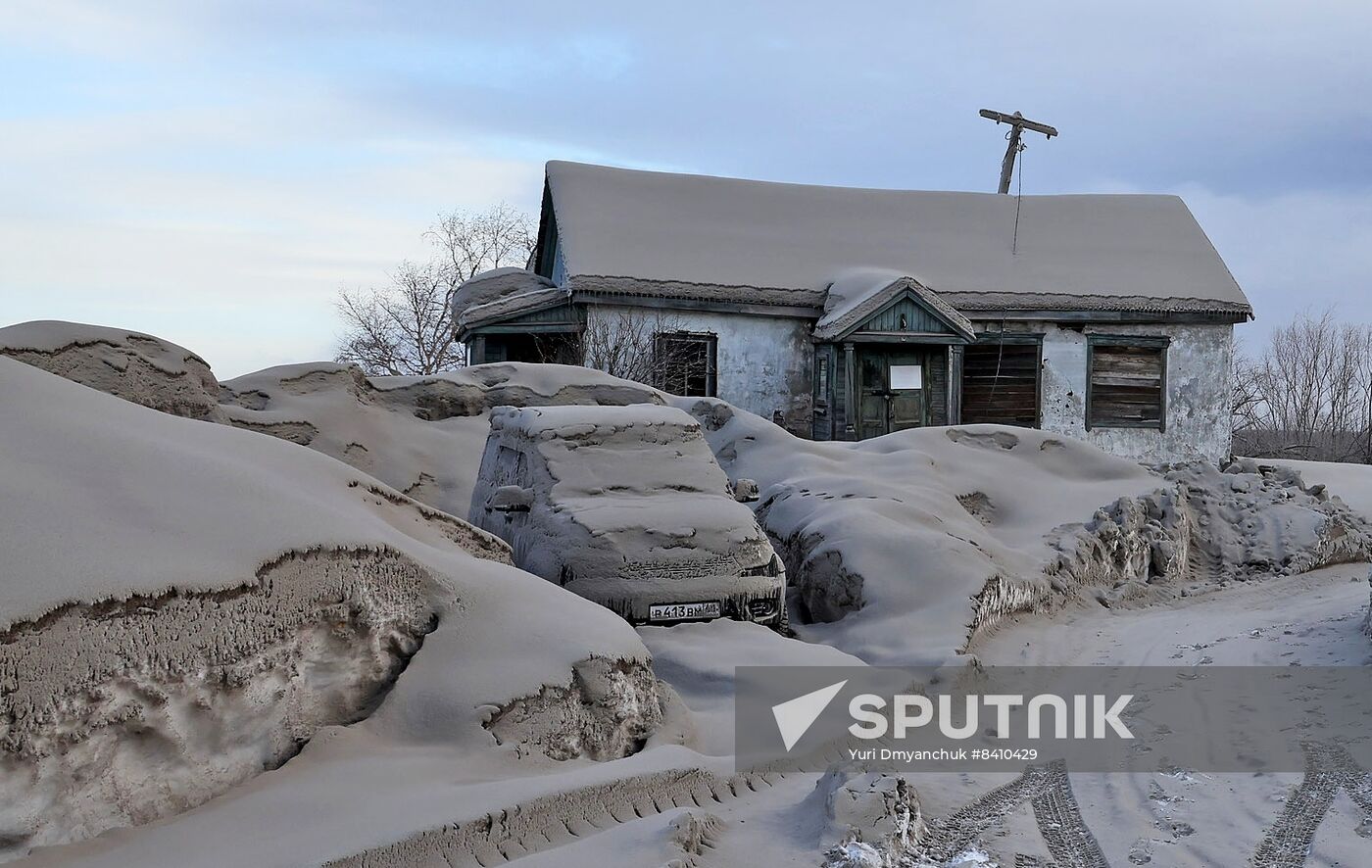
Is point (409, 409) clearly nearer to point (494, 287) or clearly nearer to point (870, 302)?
point (870, 302)

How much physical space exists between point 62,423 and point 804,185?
23.0 metres

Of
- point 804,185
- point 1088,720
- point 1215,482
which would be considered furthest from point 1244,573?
point 804,185

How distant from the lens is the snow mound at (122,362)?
934 cm

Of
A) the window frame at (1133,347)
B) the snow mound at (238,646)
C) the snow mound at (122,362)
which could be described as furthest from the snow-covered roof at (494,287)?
the snow mound at (238,646)

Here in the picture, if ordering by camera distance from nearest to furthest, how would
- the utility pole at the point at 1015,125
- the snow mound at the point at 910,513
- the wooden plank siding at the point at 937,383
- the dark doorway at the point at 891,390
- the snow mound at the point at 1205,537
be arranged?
the snow mound at the point at 910,513, the snow mound at the point at 1205,537, the dark doorway at the point at 891,390, the wooden plank siding at the point at 937,383, the utility pole at the point at 1015,125

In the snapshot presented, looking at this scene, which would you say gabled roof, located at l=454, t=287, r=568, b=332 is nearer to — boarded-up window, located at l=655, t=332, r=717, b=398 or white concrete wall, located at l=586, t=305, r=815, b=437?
boarded-up window, located at l=655, t=332, r=717, b=398

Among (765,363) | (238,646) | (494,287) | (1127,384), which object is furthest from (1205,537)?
(494,287)

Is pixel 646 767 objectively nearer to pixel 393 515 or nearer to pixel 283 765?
pixel 283 765

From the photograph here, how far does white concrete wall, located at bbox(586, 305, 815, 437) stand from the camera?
70.9 ft

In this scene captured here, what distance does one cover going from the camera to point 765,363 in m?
21.8

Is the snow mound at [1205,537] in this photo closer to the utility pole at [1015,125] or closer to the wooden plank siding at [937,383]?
the wooden plank siding at [937,383]

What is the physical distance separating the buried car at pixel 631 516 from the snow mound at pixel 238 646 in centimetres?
188

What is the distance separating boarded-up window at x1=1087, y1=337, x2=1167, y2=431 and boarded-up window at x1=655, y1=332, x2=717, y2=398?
7879 millimetres

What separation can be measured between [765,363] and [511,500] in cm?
1362
